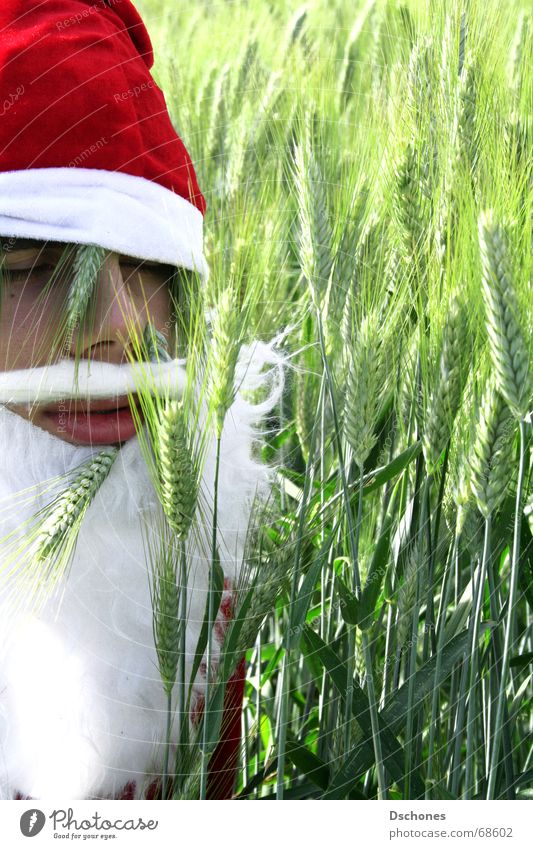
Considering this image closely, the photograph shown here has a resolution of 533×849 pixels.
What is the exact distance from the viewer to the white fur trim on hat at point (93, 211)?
688mm

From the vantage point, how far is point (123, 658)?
791 millimetres

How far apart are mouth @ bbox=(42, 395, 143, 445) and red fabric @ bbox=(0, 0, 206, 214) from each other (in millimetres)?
212

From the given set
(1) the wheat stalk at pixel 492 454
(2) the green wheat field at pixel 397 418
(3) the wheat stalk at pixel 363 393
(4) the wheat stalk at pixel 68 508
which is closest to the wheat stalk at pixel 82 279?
(2) the green wheat field at pixel 397 418

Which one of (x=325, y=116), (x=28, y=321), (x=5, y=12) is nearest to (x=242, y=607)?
(x=28, y=321)

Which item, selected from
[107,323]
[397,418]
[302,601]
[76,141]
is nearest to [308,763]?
[302,601]

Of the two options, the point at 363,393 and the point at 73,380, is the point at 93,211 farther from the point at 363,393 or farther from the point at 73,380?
the point at 363,393

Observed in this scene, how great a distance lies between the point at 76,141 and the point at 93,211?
0.07 meters

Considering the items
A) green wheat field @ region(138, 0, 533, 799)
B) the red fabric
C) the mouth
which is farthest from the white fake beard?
the red fabric

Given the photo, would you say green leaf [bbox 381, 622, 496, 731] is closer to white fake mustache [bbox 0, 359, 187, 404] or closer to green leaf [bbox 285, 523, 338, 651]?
green leaf [bbox 285, 523, 338, 651]

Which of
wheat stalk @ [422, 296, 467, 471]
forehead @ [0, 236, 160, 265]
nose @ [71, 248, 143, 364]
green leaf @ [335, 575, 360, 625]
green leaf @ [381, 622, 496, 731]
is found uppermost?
forehead @ [0, 236, 160, 265]

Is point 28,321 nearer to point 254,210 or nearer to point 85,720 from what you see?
point 254,210

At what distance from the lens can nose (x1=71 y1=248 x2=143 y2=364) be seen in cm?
69

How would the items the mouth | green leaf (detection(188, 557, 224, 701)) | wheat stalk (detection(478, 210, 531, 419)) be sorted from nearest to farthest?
wheat stalk (detection(478, 210, 531, 419)) → green leaf (detection(188, 557, 224, 701)) → the mouth

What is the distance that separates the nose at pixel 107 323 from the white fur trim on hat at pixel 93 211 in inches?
1.1
